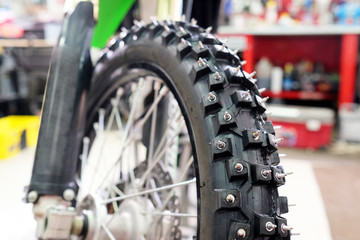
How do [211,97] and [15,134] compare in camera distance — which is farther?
[15,134]

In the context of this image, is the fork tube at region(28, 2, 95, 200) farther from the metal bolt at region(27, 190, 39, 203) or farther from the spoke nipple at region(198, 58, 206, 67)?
the spoke nipple at region(198, 58, 206, 67)

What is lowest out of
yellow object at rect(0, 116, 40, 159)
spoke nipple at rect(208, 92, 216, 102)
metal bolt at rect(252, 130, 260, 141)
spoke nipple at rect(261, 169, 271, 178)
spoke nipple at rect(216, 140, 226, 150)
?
spoke nipple at rect(261, 169, 271, 178)

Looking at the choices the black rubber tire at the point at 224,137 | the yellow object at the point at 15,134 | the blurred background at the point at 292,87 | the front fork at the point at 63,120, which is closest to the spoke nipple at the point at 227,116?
the black rubber tire at the point at 224,137

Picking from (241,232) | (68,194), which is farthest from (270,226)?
(68,194)

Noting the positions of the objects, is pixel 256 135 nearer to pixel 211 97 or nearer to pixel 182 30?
pixel 211 97

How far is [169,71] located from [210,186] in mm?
203

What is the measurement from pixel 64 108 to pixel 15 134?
Answer: 194cm

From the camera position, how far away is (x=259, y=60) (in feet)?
12.4

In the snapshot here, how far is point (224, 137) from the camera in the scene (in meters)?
0.49

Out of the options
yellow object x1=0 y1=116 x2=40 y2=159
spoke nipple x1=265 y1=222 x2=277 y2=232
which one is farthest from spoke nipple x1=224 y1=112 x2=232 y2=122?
yellow object x1=0 y1=116 x2=40 y2=159

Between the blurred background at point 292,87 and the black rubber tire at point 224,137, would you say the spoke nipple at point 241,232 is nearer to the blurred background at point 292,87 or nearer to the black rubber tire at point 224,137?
the black rubber tire at point 224,137

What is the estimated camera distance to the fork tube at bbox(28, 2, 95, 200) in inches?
23.7

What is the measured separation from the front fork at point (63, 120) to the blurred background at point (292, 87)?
738mm

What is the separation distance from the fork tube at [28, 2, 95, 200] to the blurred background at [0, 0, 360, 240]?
74 cm
